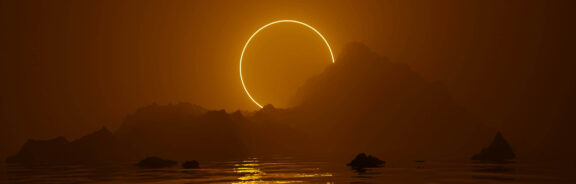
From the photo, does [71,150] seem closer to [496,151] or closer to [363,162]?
[363,162]

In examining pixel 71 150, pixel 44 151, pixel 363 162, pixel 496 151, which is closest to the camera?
pixel 363 162

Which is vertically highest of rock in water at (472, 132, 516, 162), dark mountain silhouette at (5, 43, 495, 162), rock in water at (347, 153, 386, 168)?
dark mountain silhouette at (5, 43, 495, 162)

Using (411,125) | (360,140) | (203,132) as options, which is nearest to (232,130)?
(203,132)

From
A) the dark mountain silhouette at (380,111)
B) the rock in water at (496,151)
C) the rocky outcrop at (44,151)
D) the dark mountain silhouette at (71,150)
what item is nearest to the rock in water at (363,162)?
the rock in water at (496,151)

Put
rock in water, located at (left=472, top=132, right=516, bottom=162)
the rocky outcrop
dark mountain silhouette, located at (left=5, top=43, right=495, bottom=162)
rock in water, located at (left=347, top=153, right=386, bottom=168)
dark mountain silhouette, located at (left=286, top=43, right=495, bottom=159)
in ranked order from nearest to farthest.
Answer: rock in water, located at (left=347, top=153, right=386, bottom=168)
rock in water, located at (left=472, top=132, right=516, bottom=162)
the rocky outcrop
dark mountain silhouette, located at (left=5, top=43, right=495, bottom=162)
dark mountain silhouette, located at (left=286, top=43, right=495, bottom=159)

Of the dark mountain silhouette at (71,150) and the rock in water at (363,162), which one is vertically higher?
the dark mountain silhouette at (71,150)

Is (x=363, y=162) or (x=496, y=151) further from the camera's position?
(x=496, y=151)

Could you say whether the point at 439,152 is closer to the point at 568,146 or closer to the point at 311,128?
the point at 311,128

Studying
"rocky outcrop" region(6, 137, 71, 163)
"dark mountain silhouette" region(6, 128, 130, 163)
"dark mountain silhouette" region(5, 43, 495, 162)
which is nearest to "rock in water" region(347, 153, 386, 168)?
"dark mountain silhouette" region(5, 43, 495, 162)

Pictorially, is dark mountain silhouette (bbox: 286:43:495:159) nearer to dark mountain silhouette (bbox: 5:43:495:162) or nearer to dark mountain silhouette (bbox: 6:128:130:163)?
dark mountain silhouette (bbox: 5:43:495:162)

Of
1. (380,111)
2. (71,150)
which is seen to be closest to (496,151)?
(380,111)

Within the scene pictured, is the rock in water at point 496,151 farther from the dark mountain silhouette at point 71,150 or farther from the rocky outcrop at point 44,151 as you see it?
the rocky outcrop at point 44,151
